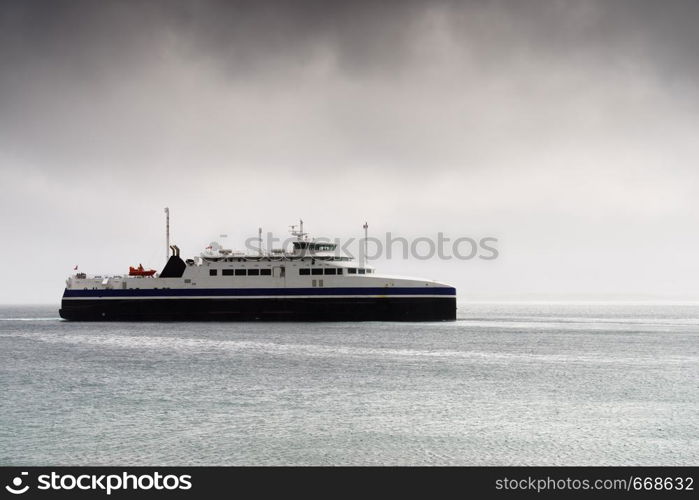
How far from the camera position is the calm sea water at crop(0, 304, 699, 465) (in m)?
21.2

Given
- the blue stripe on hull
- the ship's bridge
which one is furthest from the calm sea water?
the ship's bridge

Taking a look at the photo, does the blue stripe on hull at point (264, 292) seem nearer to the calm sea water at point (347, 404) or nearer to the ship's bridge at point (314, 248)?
the ship's bridge at point (314, 248)

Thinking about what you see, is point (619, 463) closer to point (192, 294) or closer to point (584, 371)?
point (584, 371)

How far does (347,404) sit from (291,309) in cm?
4187

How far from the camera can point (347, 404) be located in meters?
28.3

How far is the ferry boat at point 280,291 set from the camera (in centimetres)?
6856

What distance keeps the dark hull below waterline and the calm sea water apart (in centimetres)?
1591
